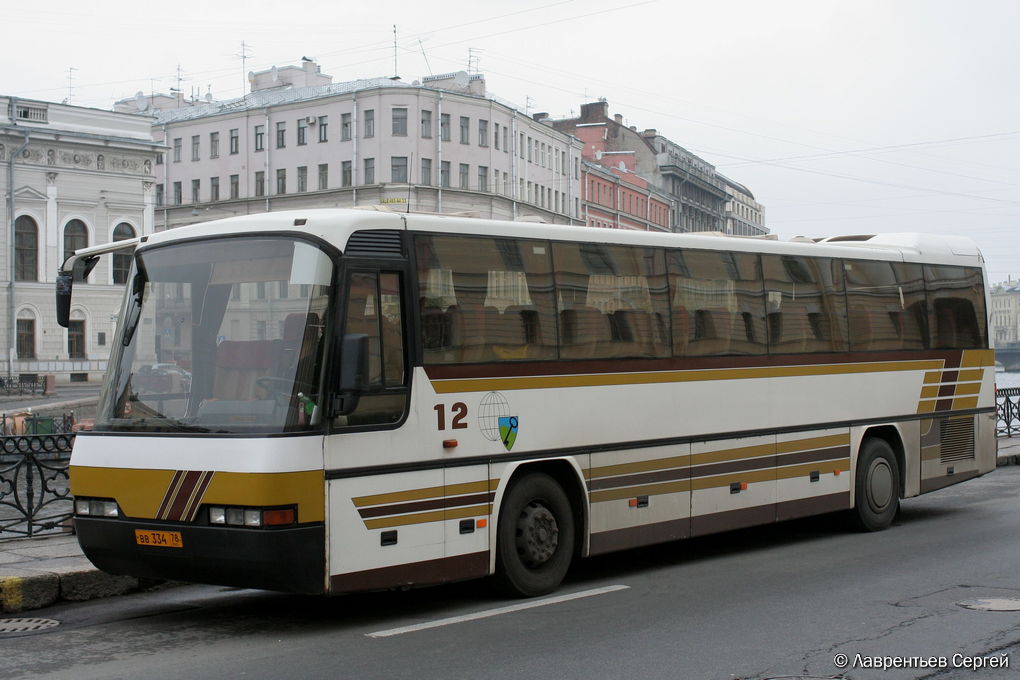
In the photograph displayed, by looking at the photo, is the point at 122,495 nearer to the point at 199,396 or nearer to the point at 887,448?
the point at 199,396

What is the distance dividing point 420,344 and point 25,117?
61.4 meters

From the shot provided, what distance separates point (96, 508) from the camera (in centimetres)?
884

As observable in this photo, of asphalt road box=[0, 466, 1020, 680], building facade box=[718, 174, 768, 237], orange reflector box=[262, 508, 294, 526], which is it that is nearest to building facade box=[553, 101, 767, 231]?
building facade box=[718, 174, 768, 237]

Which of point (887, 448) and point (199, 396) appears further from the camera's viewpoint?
point (887, 448)

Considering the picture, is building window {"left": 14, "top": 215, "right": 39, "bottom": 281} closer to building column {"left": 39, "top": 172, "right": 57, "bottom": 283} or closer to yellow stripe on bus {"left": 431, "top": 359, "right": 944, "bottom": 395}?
building column {"left": 39, "top": 172, "right": 57, "bottom": 283}

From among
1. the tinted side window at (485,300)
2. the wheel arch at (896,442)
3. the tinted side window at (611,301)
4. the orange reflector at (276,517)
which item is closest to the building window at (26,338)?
the wheel arch at (896,442)

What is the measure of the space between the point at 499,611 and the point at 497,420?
56.3 inches

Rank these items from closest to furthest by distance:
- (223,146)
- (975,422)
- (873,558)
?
(873,558) < (975,422) < (223,146)

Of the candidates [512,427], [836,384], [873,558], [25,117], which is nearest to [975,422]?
[836,384]

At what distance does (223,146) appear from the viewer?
86000mm

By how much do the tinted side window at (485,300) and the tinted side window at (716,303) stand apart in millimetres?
1800

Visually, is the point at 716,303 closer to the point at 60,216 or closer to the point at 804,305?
the point at 804,305

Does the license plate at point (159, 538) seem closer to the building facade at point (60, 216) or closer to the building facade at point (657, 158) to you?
the building facade at point (60, 216)

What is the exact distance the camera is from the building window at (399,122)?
7875cm
